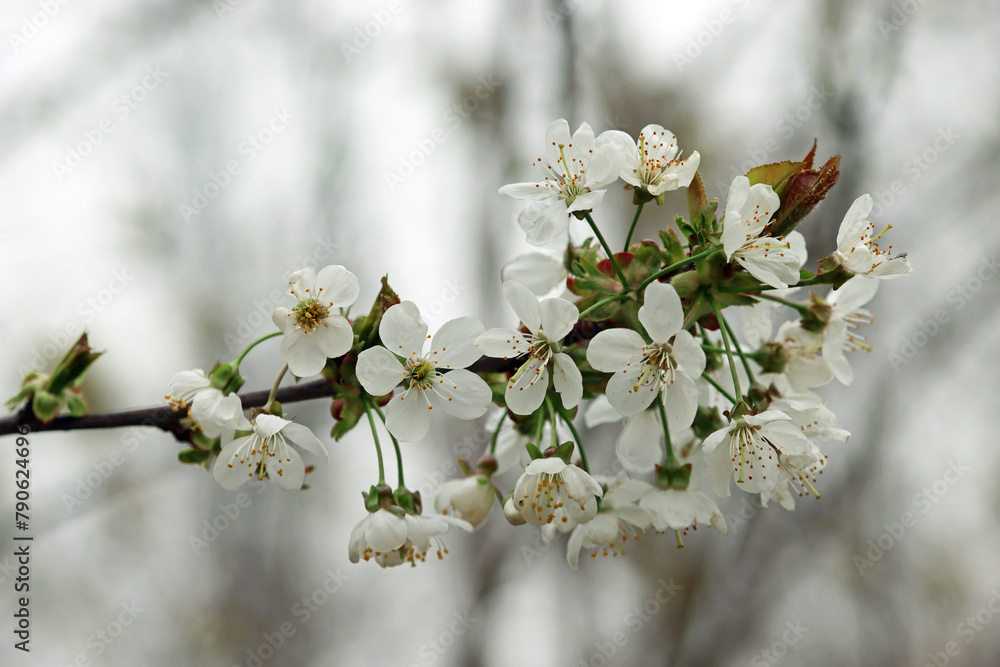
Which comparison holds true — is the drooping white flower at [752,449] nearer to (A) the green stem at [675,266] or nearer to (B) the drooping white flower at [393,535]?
(A) the green stem at [675,266]

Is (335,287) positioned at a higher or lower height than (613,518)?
higher

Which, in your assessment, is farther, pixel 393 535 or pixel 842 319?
pixel 842 319

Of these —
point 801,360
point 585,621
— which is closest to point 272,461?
point 801,360

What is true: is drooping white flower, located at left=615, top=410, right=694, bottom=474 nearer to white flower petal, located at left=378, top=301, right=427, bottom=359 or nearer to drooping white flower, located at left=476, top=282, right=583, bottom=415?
drooping white flower, located at left=476, top=282, right=583, bottom=415

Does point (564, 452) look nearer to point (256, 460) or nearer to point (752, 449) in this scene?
point (752, 449)

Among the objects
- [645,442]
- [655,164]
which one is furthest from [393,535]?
[655,164]

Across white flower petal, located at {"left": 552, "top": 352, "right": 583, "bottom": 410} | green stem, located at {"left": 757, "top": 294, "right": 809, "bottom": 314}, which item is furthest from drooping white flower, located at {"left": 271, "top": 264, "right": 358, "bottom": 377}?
green stem, located at {"left": 757, "top": 294, "right": 809, "bottom": 314}

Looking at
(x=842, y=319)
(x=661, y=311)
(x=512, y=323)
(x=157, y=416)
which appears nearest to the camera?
(x=661, y=311)

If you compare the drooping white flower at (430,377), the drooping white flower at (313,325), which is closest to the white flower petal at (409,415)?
the drooping white flower at (430,377)
